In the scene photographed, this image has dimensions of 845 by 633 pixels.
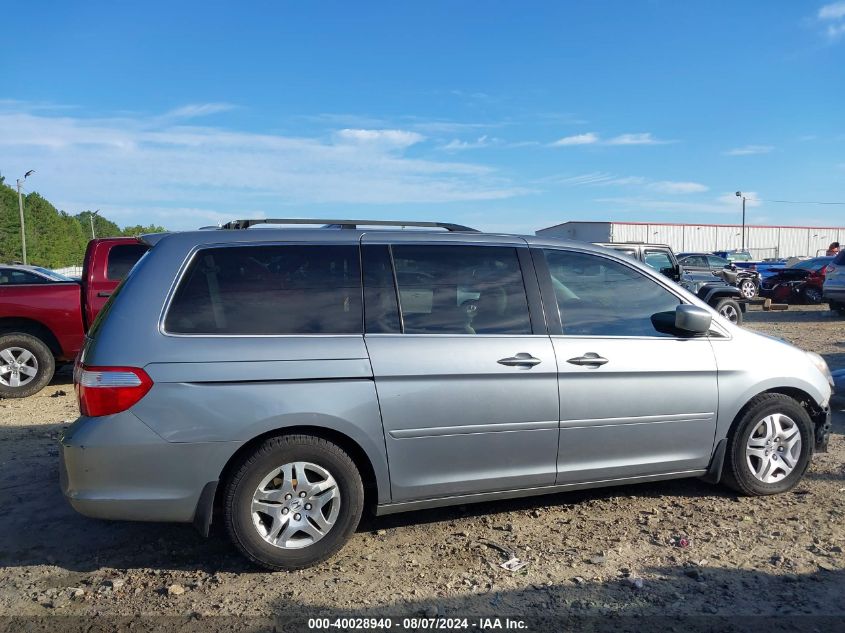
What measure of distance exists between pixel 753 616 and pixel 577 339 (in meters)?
1.66

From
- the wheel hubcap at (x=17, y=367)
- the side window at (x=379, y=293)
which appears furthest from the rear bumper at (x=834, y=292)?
the wheel hubcap at (x=17, y=367)

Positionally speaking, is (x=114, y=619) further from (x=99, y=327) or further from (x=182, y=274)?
(x=182, y=274)

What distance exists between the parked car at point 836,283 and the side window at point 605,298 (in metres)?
13.4

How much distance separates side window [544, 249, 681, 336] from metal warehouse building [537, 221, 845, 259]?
44.7 meters

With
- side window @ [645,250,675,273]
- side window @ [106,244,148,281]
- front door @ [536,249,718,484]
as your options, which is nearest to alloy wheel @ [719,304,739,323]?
side window @ [645,250,675,273]

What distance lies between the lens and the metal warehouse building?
2067 inches

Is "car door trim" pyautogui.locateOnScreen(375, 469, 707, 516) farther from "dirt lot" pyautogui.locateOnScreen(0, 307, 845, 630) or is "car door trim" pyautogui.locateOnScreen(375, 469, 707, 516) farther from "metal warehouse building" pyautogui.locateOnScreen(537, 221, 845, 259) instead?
"metal warehouse building" pyautogui.locateOnScreen(537, 221, 845, 259)

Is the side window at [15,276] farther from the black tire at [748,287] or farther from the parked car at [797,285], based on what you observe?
the parked car at [797,285]

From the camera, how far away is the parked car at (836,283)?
49.8ft

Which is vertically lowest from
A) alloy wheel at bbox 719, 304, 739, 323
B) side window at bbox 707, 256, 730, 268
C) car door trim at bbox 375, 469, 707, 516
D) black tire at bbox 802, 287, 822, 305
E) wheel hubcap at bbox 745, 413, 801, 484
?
car door trim at bbox 375, 469, 707, 516

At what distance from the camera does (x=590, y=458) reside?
13.2 ft

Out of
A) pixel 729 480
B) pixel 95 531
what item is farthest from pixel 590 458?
pixel 95 531

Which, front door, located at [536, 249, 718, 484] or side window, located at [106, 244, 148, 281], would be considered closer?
front door, located at [536, 249, 718, 484]

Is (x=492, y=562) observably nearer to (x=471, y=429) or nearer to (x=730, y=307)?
(x=471, y=429)
